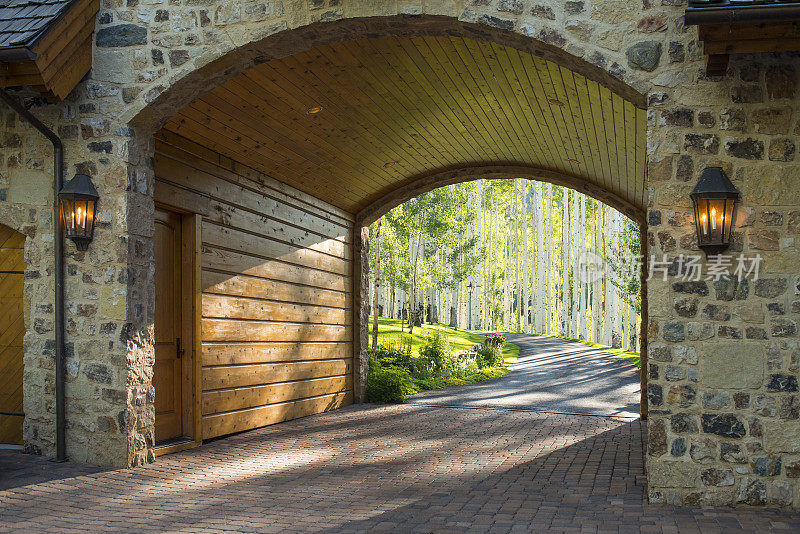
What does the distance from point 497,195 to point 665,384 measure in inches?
1176

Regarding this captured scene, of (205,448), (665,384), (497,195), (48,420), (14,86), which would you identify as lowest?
(205,448)

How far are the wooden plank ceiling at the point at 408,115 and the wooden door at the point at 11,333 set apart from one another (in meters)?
1.86

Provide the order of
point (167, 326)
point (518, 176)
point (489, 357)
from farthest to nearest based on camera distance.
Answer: point (489, 357)
point (518, 176)
point (167, 326)

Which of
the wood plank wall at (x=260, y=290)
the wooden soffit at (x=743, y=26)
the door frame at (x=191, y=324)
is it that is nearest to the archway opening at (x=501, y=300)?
the wood plank wall at (x=260, y=290)

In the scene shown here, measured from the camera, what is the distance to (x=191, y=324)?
6.70m

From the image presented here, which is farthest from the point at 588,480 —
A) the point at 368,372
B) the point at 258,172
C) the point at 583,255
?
the point at 583,255

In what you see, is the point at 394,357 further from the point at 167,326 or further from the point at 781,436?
the point at 781,436

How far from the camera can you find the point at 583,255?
3019 centimetres

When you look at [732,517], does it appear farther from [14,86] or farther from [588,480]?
[14,86]

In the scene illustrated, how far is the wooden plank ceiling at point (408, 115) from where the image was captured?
603 cm

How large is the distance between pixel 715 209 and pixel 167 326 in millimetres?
4965

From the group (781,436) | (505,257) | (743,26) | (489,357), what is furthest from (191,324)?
(505,257)

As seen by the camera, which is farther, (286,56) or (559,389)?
(559,389)

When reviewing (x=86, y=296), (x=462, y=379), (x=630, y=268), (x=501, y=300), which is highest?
(x=630, y=268)
